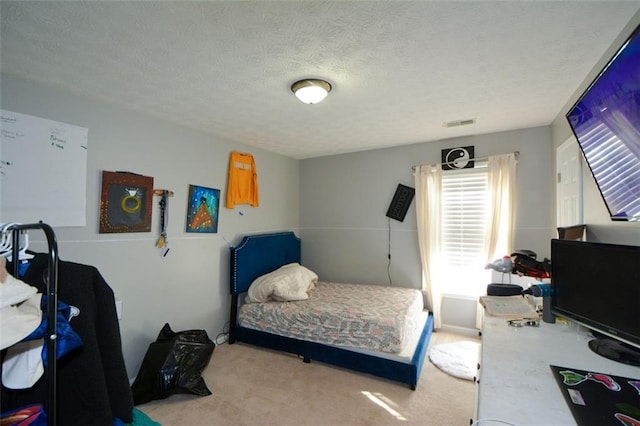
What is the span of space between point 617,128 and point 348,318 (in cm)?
224

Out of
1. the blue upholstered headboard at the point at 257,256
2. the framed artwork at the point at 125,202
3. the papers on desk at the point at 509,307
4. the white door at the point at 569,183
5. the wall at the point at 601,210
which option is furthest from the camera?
the blue upholstered headboard at the point at 257,256

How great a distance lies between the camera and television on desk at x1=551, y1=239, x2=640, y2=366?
1.16 meters

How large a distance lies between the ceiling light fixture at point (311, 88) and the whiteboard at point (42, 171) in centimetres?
175

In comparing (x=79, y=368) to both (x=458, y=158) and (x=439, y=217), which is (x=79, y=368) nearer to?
(x=439, y=217)

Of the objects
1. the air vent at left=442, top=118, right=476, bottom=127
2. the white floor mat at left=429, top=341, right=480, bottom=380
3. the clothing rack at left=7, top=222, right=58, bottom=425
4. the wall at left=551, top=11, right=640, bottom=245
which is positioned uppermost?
the air vent at left=442, top=118, right=476, bottom=127

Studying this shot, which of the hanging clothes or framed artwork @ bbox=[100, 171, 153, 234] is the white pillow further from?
framed artwork @ bbox=[100, 171, 153, 234]

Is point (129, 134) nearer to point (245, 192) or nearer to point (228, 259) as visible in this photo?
point (245, 192)

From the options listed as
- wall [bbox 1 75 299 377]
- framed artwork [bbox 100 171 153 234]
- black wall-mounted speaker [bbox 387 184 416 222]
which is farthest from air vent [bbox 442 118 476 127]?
framed artwork [bbox 100 171 153 234]


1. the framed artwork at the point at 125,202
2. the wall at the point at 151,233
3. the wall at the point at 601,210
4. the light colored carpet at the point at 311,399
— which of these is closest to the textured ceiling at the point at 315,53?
the wall at the point at 601,210

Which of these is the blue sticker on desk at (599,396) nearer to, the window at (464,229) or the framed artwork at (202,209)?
the window at (464,229)

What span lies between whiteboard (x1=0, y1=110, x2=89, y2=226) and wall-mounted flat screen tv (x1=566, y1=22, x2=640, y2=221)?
3284 mm

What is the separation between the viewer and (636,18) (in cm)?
133

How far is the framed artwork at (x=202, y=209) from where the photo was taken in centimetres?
292

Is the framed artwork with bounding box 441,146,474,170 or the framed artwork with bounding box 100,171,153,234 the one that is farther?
the framed artwork with bounding box 441,146,474,170
